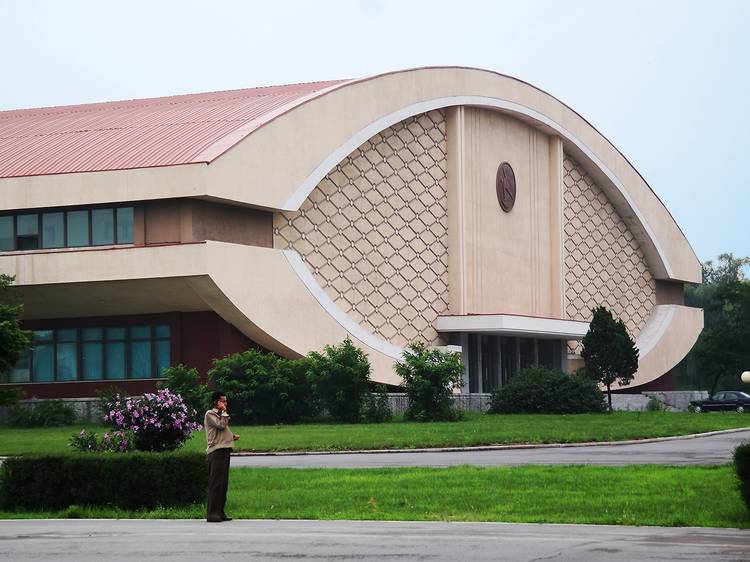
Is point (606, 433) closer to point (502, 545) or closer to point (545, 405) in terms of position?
point (545, 405)

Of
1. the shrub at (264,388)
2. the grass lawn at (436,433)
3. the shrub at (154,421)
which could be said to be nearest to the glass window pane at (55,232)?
the grass lawn at (436,433)

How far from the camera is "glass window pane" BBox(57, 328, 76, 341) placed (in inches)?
2044

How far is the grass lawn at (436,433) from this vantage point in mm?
31391

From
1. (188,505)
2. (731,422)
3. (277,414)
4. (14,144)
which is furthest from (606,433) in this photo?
(14,144)

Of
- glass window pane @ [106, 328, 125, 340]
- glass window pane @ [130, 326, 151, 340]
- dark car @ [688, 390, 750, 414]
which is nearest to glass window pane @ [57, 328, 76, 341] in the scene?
glass window pane @ [106, 328, 125, 340]

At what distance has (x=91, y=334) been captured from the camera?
5175cm

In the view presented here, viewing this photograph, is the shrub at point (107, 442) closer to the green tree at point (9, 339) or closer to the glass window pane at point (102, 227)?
the green tree at point (9, 339)

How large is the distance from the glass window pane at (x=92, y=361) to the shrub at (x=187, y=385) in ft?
18.9

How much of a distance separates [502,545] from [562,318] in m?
55.9

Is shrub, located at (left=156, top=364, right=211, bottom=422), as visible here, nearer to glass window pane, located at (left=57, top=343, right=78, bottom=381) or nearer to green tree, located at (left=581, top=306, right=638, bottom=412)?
glass window pane, located at (left=57, top=343, right=78, bottom=381)

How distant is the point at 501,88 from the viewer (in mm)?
64312

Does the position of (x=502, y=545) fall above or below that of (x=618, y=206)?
below

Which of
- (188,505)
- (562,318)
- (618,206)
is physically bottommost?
(188,505)

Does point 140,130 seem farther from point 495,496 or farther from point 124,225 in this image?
point 495,496
